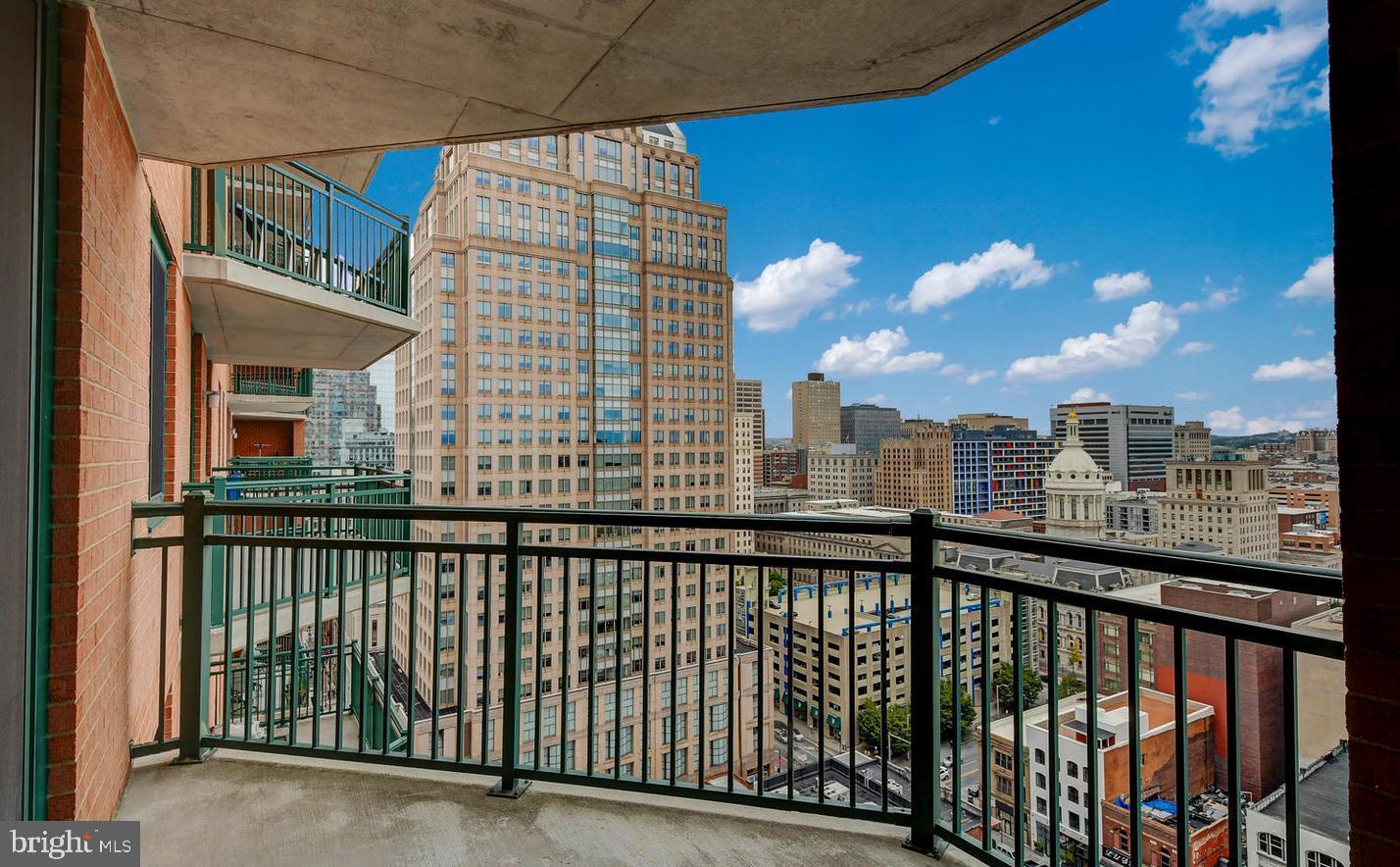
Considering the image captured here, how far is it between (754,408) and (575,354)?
18937mm

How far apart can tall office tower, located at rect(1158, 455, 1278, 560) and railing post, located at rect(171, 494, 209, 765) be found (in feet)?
40.8

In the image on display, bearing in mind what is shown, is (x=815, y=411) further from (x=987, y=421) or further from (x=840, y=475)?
(x=987, y=421)

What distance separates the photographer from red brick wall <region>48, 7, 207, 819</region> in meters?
1.92

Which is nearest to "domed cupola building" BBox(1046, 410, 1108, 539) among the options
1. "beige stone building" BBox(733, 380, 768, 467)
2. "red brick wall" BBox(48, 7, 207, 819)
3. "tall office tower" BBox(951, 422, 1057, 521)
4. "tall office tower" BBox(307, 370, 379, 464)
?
"red brick wall" BBox(48, 7, 207, 819)

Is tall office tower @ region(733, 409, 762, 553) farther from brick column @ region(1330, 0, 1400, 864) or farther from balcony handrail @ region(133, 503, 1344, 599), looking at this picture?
brick column @ region(1330, 0, 1400, 864)

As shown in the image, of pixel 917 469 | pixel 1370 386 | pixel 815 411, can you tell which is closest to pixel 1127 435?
pixel 917 469

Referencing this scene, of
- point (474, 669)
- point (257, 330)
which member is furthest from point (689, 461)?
point (257, 330)

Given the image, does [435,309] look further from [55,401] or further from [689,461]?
[55,401]

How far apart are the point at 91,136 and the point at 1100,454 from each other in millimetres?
32738

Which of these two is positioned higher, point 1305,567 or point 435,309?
point 435,309

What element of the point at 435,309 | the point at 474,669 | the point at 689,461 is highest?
the point at 435,309

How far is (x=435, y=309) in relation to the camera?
40.3m

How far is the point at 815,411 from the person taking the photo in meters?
64.8

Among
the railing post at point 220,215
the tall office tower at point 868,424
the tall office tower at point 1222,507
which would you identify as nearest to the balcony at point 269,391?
the railing post at point 220,215
